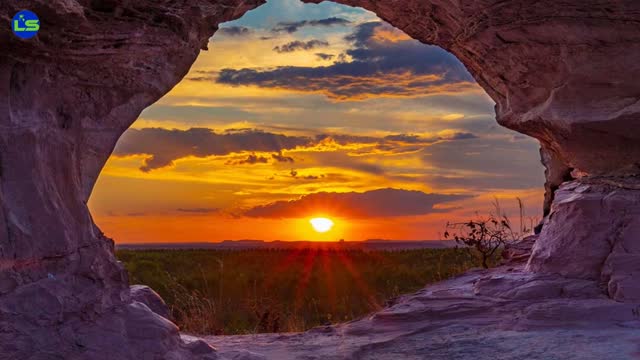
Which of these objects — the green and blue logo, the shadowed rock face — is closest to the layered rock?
the shadowed rock face

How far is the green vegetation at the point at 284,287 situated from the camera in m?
13.0

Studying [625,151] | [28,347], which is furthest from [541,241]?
[28,347]

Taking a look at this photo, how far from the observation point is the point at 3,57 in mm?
6266

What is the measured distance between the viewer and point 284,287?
2223cm

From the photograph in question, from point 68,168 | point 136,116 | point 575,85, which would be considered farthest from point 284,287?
point 68,168

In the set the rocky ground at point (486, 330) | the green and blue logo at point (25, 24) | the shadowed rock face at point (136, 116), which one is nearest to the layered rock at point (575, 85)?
the shadowed rock face at point (136, 116)

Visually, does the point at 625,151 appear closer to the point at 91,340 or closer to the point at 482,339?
the point at 482,339

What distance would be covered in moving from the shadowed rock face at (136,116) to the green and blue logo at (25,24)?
0.06m

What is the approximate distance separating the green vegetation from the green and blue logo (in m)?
6.14

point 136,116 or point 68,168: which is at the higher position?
point 136,116

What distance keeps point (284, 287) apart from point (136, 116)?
15333 mm

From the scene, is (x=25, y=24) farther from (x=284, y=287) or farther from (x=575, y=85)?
(x=284, y=287)

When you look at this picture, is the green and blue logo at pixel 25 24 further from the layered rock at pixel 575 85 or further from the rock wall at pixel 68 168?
the layered rock at pixel 575 85

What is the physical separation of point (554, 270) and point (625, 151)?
1802 mm
